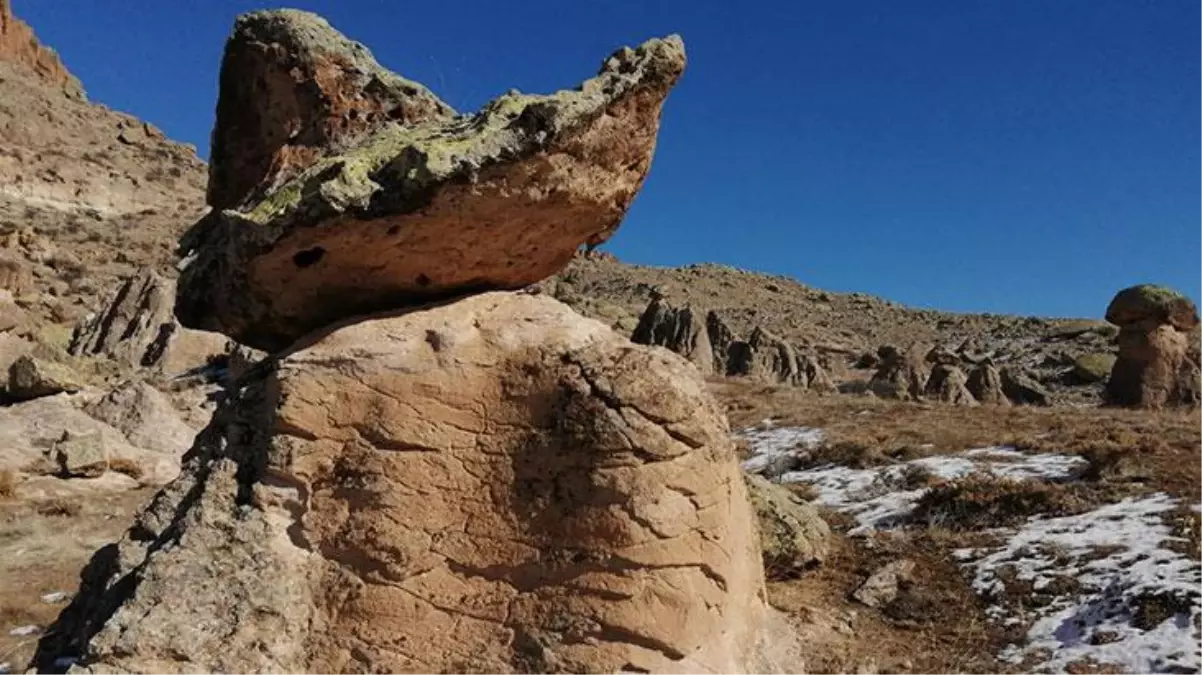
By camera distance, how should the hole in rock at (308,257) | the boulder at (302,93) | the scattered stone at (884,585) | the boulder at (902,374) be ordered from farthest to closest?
1. the boulder at (902,374)
2. the scattered stone at (884,585)
3. the boulder at (302,93)
4. the hole in rock at (308,257)

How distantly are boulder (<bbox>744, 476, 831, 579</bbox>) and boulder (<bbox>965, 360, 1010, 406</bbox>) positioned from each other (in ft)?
58.5

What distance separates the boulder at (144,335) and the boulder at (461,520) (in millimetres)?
20009

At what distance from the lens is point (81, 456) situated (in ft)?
43.5

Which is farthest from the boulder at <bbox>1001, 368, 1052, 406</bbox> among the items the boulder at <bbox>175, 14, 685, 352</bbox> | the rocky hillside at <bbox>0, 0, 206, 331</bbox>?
the rocky hillside at <bbox>0, 0, 206, 331</bbox>

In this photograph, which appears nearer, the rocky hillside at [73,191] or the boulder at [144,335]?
the boulder at [144,335]

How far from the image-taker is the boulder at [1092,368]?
3272 cm

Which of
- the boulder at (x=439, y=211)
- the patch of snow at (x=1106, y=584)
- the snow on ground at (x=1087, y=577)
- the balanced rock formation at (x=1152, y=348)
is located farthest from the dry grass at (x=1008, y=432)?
the boulder at (x=439, y=211)

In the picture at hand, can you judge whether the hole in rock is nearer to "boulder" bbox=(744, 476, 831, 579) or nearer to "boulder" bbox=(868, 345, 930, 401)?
"boulder" bbox=(744, 476, 831, 579)

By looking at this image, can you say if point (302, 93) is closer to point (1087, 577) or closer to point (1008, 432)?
point (1087, 577)

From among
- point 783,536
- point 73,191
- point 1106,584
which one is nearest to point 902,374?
point 783,536

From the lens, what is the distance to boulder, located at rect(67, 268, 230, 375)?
23.8m

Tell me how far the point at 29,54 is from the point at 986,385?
8284 cm

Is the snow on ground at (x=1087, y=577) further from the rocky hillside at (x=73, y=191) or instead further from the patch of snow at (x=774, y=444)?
the rocky hillside at (x=73, y=191)

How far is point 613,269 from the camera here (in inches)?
2603
